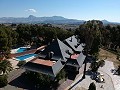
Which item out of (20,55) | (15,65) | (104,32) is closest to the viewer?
(15,65)

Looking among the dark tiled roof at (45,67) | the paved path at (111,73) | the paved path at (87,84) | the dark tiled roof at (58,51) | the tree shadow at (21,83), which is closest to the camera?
the tree shadow at (21,83)

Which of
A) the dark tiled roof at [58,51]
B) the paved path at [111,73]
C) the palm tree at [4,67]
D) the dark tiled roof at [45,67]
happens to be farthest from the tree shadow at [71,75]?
the palm tree at [4,67]

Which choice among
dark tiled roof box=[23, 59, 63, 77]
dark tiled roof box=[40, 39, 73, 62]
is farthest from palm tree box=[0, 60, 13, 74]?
dark tiled roof box=[40, 39, 73, 62]

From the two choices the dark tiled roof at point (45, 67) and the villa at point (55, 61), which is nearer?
the dark tiled roof at point (45, 67)

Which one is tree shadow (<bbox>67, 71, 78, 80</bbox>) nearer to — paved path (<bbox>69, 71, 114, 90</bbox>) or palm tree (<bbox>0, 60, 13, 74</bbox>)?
paved path (<bbox>69, 71, 114, 90</bbox>)

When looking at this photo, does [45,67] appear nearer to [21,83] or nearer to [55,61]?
[55,61]

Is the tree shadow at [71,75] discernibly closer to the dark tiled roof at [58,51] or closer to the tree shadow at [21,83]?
the dark tiled roof at [58,51]

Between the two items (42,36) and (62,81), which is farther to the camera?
(42,36)

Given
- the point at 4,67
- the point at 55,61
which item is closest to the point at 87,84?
the point at 55,61

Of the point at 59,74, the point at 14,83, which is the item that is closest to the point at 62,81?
the point at 59,74

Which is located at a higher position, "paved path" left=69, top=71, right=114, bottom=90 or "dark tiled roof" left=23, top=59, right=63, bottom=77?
"dark tiled roof" left=23, top=59, right=63, bottom=77

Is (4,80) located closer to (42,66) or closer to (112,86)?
(42,66)
